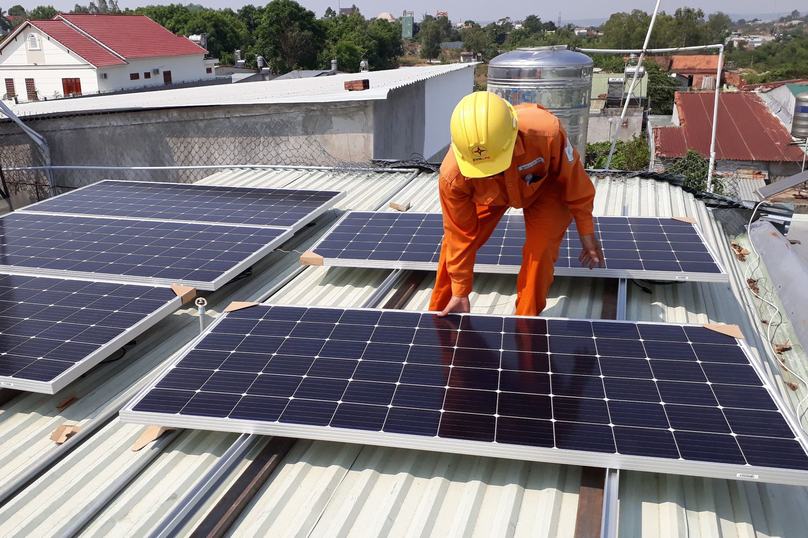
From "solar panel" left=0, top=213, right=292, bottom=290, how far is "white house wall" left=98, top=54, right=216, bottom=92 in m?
51.1

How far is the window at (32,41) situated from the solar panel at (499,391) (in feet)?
198

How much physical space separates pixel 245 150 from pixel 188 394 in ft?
39.7

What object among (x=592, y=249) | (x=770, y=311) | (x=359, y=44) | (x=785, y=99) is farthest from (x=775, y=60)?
(x=592, y=249)

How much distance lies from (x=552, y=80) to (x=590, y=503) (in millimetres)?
10464

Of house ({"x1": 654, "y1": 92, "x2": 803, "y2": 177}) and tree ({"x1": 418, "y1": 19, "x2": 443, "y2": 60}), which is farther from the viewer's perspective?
tree ({"x1": 418, "y1": 19, "x2": 443, "y2": 60})

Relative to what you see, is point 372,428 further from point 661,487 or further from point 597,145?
point 597,145

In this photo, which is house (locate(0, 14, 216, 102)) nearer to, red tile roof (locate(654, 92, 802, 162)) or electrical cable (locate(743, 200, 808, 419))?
red tile roof (locate(654, 92, 802, 162))

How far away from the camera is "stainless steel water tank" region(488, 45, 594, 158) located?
13078 mm

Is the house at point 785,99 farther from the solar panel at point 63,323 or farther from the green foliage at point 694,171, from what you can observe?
the solar panel at point 63,323

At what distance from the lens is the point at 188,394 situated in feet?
16.6

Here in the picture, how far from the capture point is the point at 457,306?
20.2 ft

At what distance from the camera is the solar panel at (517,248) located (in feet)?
24.0

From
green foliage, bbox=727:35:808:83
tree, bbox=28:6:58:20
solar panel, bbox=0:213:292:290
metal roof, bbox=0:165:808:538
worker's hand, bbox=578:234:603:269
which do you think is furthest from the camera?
tree, bbox=28:6:58:20

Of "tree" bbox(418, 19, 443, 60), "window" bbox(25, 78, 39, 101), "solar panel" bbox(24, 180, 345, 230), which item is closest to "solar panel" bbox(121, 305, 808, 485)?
"solar panel" bbox(24, 180, 345, 230)
